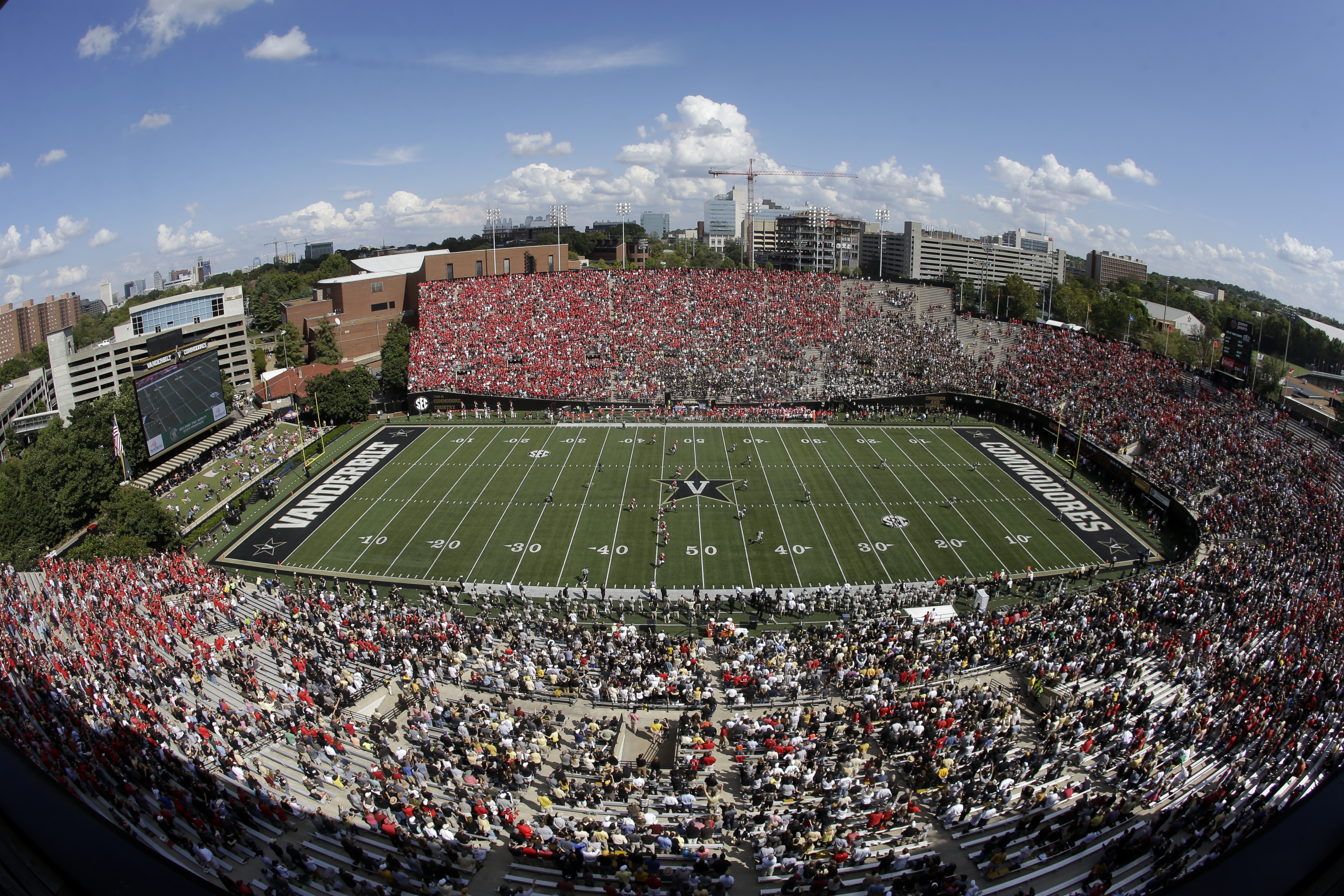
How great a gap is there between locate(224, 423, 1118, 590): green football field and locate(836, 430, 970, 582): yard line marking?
10 cm

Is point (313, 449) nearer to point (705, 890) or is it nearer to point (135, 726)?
point (135, 726)

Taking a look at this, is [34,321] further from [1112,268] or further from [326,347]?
[1112,268]

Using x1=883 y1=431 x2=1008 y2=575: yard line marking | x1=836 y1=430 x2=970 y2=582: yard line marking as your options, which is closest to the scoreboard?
x1=883 y1=431 x2=1008 y2=575: yard line marking

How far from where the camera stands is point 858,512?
117 ft

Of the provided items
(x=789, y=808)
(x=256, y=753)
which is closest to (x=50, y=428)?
(x=256, y=753)

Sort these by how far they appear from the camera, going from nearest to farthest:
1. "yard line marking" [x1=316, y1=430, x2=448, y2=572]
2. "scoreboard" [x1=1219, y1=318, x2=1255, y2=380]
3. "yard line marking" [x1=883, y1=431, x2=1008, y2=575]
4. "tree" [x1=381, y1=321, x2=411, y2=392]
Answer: "yard line marking" [x1=883, y1=431, x2=1008, y2=575] < "yard line marking" [x1=316, y1=430, x2=448, y2=572] < "scoreboard" [x1=1219, y1=318, x2=1255, y2=380] < "tree" [x1=381, y1=321, x2=411, y2=392]

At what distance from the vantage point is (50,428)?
1548 inches

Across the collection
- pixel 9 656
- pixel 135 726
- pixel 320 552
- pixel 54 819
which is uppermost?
pixel 54 819

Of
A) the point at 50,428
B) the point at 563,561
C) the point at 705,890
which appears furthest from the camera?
the point at 50,428

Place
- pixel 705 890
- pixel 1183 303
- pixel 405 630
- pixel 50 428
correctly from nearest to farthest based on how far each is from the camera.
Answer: pixel 705 890
pixel 405 630
pixel 50 428
pixel 1183 303

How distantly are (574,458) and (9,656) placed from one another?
1169 inches

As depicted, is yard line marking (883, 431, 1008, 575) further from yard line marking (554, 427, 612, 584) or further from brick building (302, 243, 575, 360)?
brick building (302, 243, 575, 360)

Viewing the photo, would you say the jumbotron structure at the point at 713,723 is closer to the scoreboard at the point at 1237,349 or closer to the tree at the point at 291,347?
the scoreboard at the point at 1237,349

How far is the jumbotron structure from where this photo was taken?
1126 centimetres
